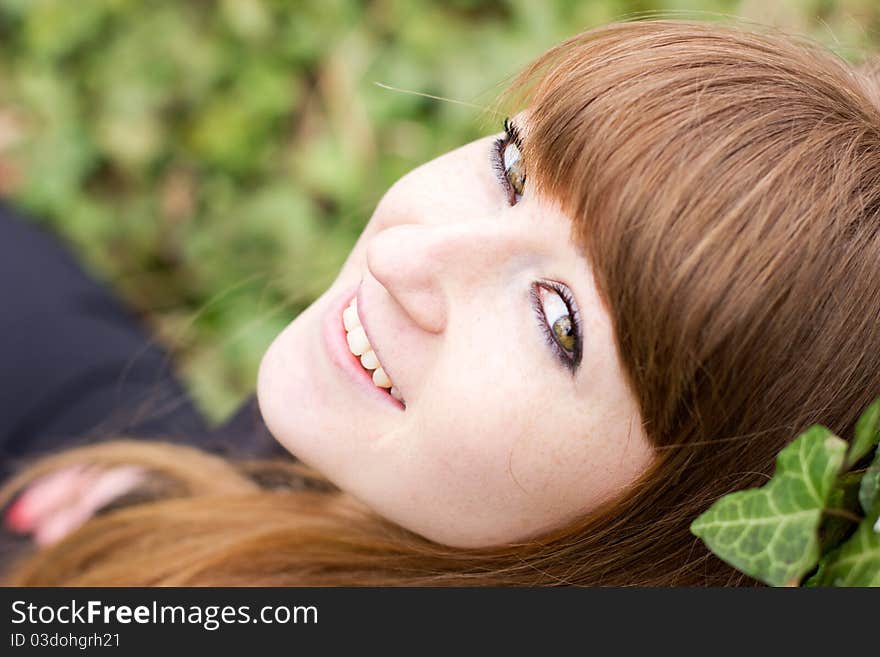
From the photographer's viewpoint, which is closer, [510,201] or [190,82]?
[510,201]

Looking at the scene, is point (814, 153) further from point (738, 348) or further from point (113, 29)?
point (113, 29)

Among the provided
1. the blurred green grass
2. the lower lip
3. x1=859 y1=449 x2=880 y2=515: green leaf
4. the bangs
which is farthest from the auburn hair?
the blurred green grass

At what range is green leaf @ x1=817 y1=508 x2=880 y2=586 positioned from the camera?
0.89m

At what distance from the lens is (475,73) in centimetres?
261

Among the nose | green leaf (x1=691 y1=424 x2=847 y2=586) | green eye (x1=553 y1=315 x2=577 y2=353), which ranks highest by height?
the nose

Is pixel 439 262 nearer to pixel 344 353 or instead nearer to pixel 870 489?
pixel 344 353

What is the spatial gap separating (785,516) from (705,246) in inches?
12.2

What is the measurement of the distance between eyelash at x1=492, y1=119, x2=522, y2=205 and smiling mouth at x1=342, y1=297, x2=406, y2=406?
292 mm

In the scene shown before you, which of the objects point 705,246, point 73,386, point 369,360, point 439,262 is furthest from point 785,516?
point 73,386

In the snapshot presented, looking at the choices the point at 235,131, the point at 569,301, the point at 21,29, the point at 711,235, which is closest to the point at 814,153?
the point at 711,235

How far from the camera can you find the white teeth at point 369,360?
1.31 metres

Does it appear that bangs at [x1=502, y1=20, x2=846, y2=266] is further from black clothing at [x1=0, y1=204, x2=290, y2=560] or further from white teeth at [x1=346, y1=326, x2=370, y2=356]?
black clothing at [x1=0, y1=204, x2=290, y2=560]

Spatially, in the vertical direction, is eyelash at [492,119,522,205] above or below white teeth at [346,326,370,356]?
above

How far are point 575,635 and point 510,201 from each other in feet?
1.91
